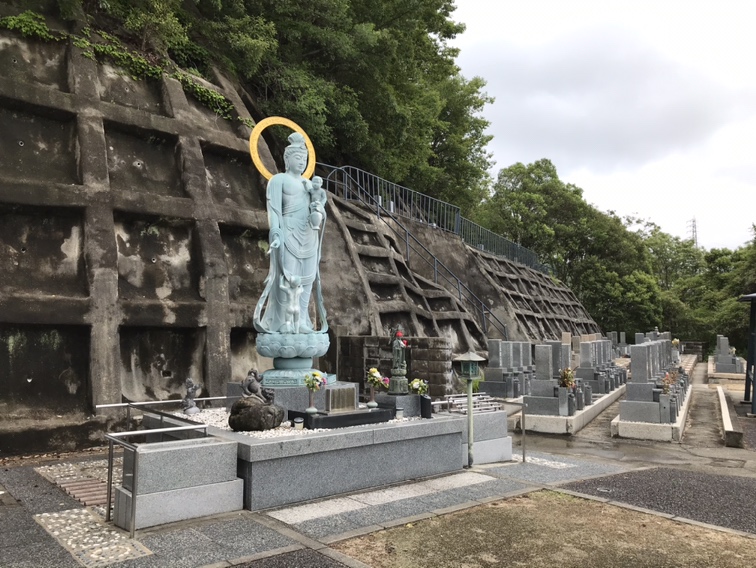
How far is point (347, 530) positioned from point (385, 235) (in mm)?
14712

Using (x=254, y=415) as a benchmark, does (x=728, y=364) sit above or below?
below

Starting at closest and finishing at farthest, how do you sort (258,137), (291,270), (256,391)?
(256,391), (291,270), (258,137)

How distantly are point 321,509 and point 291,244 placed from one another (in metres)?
5.28

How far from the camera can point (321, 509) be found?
682cm

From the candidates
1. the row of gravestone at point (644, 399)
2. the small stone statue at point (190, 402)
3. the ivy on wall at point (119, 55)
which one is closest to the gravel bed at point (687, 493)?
the row of gravestone at point (644, 399)

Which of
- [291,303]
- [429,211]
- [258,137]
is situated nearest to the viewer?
[291,303]

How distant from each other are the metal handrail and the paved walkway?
14.0 m

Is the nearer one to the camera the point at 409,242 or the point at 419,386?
the point at 419,386

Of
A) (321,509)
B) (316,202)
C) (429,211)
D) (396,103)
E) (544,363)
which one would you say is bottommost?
(321,509)

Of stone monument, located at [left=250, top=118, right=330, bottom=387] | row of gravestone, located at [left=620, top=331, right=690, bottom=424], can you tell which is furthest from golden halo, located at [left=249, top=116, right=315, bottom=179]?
row of gravestone, located at [left=620, top=331, right=690, bottom=424]

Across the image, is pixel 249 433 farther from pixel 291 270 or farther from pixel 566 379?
pixel 566 379

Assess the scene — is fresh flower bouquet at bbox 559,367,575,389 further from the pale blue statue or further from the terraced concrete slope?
the pale blue statue

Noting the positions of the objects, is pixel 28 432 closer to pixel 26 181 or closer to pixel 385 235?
pixel 26 181

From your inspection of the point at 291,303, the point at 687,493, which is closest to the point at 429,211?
the point at 291,303
